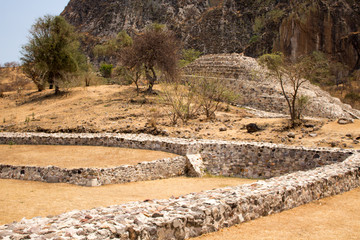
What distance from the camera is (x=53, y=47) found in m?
24.9

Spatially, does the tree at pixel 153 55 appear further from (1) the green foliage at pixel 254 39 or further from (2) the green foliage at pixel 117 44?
(1) the green foliage at pixel 254 39

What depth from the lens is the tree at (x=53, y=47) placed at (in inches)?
982

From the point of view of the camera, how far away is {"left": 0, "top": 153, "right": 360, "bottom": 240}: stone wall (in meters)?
3.76

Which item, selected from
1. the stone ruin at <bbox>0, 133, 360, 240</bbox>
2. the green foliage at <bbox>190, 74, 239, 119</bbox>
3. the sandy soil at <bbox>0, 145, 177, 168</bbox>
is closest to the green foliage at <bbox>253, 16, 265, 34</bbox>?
the green foliage at <bbox>190, 74, 239, 119</bbox>

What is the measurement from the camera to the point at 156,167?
10.3m

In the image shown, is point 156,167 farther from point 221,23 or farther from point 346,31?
point 221,23

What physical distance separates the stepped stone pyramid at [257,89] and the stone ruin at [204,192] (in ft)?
29.4

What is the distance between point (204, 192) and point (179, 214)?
143cm

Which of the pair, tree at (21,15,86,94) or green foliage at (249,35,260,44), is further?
green foliage at (249,35,260,44)

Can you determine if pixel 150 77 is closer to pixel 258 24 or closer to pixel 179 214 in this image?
pixel 179 214

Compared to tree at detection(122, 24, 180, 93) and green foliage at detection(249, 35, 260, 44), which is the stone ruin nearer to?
tree at detection(122, 24, 180, 93)

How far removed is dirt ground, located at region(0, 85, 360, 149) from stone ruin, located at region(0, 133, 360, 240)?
1974mm

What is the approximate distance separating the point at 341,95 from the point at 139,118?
1025 inches

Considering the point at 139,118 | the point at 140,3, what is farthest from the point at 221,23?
the point at 139,118
